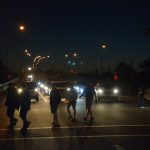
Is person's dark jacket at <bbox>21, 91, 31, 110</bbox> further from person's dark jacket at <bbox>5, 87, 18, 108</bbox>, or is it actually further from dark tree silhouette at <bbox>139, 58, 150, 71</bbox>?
dark tree silhouette at <bbox>139, 58, 150, 71</bbox>

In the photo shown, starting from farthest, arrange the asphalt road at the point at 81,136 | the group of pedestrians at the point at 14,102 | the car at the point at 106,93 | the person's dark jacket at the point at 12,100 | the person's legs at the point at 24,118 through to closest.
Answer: the car at the point at 106,93 → the person's dark jacket at the point at 12,100 → the group of pedestrians at the point at 14,102 → the person's legs at the point at 24,118 → the asphalt road at the point at 81,136

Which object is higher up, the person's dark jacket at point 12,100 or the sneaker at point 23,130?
the person's dark jacket at point 12,100

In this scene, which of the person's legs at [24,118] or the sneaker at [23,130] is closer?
the sneaker at [23,130]

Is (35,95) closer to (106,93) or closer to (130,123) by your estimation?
(106,93)

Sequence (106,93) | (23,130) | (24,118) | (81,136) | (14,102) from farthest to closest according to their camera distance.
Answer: (106,93)
(14,102)
(24,118)
(23,130)
(81,136)

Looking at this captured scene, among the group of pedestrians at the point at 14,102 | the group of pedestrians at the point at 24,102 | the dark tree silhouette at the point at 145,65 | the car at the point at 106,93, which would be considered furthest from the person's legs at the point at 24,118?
the dark tree silhouette at the point at 145,65

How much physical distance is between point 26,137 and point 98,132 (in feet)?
9.08

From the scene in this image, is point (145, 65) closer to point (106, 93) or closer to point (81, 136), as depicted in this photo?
point (106, 93)

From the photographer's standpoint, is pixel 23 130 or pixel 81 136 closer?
pixel 81 136

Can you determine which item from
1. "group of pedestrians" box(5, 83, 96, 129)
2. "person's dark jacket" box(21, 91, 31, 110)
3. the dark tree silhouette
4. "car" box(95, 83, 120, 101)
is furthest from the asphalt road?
the dark tree silhouette

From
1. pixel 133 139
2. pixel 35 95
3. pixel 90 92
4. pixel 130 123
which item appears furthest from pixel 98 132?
pixel 35 95

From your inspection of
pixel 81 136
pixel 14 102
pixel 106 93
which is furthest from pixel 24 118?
pixel 106 93

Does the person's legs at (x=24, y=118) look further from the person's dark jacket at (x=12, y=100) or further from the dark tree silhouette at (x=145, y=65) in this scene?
the dark tree silhouette at (x=145, y=65)

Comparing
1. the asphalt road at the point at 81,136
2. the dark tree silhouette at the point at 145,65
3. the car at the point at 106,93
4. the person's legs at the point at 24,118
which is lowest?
A: the asphalt road at the point at 81,136
